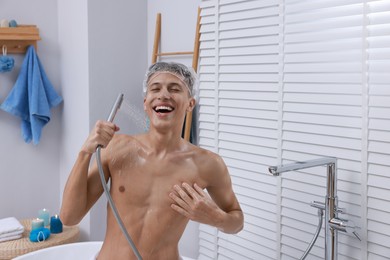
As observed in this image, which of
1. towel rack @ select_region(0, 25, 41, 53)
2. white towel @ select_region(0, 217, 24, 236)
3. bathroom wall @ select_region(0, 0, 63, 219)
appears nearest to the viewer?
white towel @ select_region(0, 217, 24, 236)

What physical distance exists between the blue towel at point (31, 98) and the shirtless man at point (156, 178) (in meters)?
1.23

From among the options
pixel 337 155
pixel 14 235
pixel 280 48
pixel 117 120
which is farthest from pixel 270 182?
pixel 14 235

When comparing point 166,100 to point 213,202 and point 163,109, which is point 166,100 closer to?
point 163,109

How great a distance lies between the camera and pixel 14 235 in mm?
2508

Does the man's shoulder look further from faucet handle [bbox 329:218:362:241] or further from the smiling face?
faucet handle [bbox 329:218:362:241]

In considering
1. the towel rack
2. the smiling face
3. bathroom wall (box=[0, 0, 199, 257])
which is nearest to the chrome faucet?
the smiling face

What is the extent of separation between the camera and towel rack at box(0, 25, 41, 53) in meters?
2.67

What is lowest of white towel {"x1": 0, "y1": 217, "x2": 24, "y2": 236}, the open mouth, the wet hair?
white towel {"x1": 0, "y1": 217, "x2": 24, "y2": 236}

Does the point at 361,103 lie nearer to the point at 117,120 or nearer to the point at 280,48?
the point at 280,48

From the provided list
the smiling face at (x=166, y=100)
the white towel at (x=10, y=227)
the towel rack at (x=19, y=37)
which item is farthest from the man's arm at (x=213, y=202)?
the towel rack at (x=19, y=37)

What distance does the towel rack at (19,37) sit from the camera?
8.77 feet

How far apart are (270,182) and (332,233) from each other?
1.43 feet

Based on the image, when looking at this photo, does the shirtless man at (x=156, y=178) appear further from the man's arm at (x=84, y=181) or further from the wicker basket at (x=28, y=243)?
the wicker basket at (x=28, y=243)

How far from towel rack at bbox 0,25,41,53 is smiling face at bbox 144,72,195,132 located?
4.56 feet
